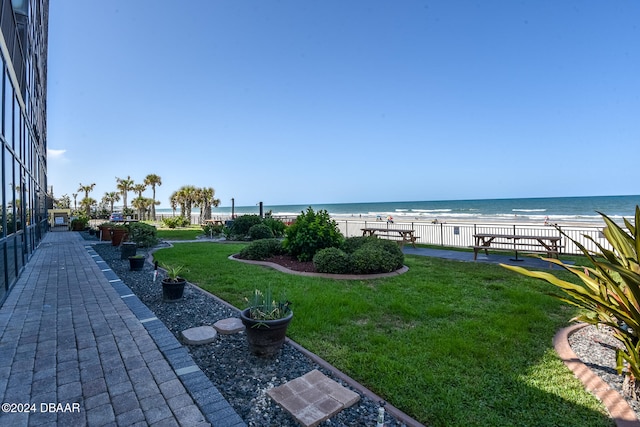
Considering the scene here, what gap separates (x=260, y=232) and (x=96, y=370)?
1137 cm

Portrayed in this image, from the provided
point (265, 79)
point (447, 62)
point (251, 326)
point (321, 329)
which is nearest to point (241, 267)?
point (321, 329)

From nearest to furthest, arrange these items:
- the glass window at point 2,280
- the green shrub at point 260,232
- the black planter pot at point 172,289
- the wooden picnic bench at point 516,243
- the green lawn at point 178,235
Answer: the black planter pot at point 172,289
the glass window at point 2,280
the wooden picnic bench at point 516,243
the green shrub at point 260,232
the green lawn at point 178,235

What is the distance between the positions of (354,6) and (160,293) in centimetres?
1291

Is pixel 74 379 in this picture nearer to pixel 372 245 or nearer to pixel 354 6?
pixel 372 245

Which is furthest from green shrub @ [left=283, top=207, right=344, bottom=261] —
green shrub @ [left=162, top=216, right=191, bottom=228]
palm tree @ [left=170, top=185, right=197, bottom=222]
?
palm tree @ [left=170, top=185, right=197, bottom=222]

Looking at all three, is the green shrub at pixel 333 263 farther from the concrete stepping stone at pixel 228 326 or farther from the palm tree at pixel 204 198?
the palm tree at pixel 204 198

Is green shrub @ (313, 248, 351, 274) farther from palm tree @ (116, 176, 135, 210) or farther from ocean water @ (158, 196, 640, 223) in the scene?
palm tree @ (116, 176, 135, 210)

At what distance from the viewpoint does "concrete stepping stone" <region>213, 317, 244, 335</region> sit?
3.69 metres

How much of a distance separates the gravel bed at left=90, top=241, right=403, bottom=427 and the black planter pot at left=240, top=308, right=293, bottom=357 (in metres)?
0.09

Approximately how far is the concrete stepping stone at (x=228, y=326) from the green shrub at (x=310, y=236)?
14.1ft

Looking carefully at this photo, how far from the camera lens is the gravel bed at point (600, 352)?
267 centimetres

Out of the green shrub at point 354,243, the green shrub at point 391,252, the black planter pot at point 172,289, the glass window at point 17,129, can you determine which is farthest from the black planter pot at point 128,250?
the green shrub at point 391,252

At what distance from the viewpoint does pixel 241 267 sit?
781 centimetres

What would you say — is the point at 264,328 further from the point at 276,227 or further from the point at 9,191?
the point at 276,227
